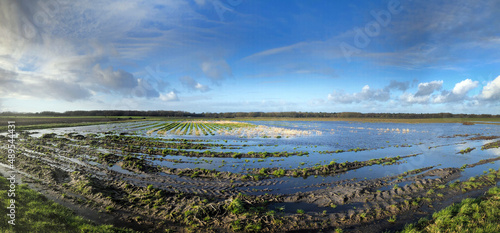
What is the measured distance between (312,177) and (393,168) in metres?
10.2

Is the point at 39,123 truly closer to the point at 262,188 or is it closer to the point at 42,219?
the point at 42,219

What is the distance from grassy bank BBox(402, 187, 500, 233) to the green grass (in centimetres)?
1399

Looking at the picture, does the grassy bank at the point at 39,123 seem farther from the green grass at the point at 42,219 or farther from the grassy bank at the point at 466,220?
the grassy bank at the point at 466,220

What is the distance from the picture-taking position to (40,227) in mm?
8914

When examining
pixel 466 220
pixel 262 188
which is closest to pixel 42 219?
pixel 262 188

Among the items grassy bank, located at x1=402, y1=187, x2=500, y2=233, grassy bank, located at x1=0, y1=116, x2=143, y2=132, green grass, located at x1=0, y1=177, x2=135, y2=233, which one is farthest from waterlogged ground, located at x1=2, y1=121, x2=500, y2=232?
grassy bank, located at x1=0, y1=116, x2=143, y2=132

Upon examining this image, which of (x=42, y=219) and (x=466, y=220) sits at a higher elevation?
(x=466, y=220)

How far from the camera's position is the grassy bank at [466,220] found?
30.5 feet

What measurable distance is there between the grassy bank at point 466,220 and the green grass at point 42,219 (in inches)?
551

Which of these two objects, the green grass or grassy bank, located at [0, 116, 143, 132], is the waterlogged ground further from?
grassy bank, located at [0, 116, 143, 132]

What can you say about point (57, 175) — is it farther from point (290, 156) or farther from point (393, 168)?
point (393, 168)

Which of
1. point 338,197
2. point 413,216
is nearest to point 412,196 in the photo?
point 413,216

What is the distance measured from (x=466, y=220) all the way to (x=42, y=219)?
19614 millimetres

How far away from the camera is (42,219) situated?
959 centimetres
